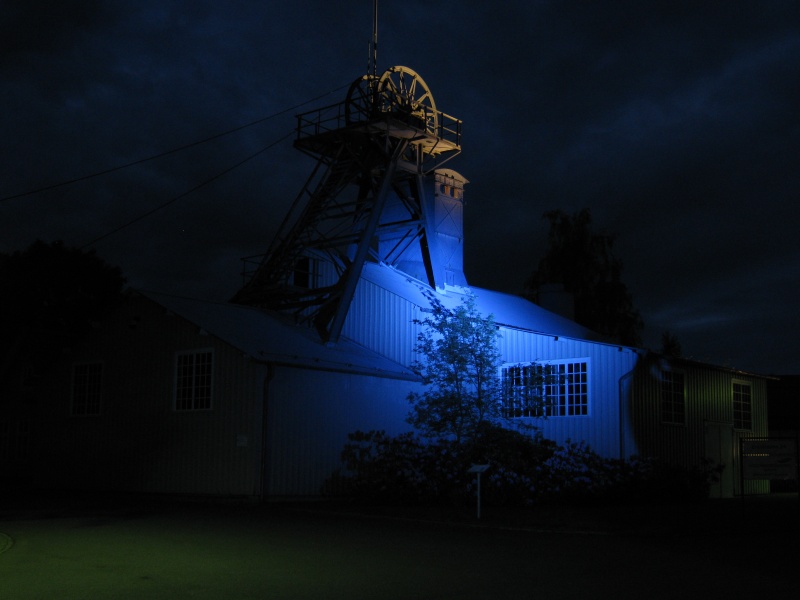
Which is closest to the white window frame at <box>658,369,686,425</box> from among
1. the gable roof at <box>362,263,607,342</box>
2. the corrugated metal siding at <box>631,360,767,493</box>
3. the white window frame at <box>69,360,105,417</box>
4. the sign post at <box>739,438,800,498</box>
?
the corrugated metal siding at <box>631,360,767,493</box>

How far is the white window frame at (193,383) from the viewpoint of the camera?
24.3m

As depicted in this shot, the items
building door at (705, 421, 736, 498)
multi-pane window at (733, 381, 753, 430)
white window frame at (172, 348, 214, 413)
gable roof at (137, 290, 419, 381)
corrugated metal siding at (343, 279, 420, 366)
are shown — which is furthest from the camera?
corrugated metal siding at (343, 279, 420, 366)

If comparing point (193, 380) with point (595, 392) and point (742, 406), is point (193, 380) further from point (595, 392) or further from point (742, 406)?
point (742, 406)

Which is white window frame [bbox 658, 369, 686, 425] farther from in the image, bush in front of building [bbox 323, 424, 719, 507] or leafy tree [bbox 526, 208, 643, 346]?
leafy tree [bbox 526, 208, 643, 346]

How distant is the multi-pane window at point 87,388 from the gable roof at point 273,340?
3289 mm

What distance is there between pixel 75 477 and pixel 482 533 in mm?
15775

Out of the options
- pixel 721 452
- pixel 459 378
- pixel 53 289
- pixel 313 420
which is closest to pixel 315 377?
pixel 313 420

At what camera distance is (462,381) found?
25.7m

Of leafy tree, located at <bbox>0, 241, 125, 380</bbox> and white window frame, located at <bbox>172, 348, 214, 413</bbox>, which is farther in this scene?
leafy tree, located at <bbox>0, 241, 125, 380</bbox>

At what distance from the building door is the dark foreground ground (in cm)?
634

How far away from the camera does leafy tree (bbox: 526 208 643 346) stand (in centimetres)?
5422

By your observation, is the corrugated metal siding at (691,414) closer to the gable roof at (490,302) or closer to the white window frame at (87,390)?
the gable roof at (490,302)

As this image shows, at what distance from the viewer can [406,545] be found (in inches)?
550

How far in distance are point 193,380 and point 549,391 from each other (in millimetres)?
10230
